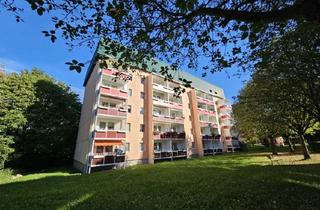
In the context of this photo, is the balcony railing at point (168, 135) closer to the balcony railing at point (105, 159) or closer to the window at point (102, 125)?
the balcony railing at point (105, 159)

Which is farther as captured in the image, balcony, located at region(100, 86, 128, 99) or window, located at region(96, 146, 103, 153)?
balcony, located at region(100, 86, 128, 99)

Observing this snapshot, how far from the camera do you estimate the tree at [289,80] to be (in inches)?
382

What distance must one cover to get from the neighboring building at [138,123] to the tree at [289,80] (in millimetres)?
10782

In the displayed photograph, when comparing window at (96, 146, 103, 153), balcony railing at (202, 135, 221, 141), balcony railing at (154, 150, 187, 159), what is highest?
balcony railing at (202, 135, 221, 141)

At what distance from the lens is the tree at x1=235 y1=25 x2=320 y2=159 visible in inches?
382

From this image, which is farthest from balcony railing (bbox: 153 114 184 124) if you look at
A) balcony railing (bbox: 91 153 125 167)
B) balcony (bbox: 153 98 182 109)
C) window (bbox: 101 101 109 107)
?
balcony railing (bbox: 91 153 125 167)

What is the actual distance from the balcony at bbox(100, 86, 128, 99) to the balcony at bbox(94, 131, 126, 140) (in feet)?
17.0

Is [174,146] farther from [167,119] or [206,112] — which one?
[206,112]

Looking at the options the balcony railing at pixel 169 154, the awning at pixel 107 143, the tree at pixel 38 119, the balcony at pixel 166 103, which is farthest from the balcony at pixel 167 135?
the tree at pixel 38 119

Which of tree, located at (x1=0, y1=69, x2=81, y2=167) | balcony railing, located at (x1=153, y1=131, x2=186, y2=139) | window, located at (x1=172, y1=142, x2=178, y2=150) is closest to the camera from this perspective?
tree, located at (x1=0, y1=69, x2=81, y2=167)

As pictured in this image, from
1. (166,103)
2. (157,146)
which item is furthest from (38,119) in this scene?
(166,103)

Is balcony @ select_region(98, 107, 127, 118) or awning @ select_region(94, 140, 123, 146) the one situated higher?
balcony @ select_region(98, 107, 127, 118)

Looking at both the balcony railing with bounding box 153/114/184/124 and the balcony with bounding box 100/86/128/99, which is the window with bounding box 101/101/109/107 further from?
the balcony railing with bounding box 153/114/184/124

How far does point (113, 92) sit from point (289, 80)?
805 inches
